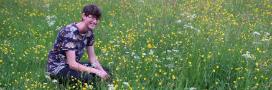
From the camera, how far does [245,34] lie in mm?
9516

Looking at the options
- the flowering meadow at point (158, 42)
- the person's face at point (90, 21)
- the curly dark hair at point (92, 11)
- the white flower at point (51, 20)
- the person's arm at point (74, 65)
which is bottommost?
the flowering meadow at point (158, 42)

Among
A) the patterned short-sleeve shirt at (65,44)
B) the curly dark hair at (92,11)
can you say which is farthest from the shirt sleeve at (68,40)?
the curly dark hair at (92,11)

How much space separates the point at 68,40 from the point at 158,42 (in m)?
2.65

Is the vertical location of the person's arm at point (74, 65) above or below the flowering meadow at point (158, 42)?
above

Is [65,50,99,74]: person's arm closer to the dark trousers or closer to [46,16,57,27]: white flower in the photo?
the dark trousers

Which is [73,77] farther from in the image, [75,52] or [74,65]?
[75,52]

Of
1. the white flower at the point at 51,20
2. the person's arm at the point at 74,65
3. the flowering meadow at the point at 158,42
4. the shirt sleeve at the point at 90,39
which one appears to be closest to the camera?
the person's arm at the point at 74,65

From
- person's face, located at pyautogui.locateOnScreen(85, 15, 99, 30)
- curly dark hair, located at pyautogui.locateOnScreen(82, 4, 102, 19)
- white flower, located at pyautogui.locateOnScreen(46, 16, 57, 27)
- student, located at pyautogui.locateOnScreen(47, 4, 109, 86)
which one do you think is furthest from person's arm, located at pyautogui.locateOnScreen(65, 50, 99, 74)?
white flower, located at pyautogui.locateOnScreen(46, 16, 57, 27)

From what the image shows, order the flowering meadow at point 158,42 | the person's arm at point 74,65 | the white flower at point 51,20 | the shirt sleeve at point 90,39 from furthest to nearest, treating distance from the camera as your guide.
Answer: the white flower at point 51,20
the shirt sleeve at point 90,39
the flowering meadow at point 158,42
the person's arm at point 74,65

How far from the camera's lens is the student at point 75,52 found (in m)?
6.57

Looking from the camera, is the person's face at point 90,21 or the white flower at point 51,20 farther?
the white flower at point 51,20

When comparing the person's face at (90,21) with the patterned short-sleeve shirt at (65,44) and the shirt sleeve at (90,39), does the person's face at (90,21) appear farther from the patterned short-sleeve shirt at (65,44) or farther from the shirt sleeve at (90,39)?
the shirt sleeve at (90,39)

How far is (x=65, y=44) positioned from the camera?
6703mm

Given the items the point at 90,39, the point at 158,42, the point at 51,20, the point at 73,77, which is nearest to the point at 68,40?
the point at 73,77
